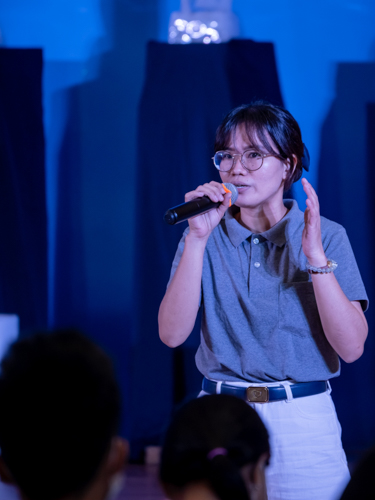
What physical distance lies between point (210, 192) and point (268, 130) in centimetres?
27

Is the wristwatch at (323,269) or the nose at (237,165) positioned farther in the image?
the nose at (237,165)

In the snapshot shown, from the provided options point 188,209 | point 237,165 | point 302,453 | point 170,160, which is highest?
point 170,160

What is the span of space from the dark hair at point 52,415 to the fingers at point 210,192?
0.67 meters

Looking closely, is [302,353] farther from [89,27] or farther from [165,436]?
[89,27]

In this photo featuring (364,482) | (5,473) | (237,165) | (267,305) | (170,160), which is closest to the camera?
(364,482)

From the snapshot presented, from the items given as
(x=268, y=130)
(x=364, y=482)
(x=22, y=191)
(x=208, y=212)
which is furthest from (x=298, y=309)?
(x=22, y=191)

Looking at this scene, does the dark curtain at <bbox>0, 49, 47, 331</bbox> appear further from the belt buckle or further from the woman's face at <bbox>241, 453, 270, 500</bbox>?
the woman's face at <bbox>241, 453, 270, 500</bbox>

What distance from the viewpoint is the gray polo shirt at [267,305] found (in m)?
1.29

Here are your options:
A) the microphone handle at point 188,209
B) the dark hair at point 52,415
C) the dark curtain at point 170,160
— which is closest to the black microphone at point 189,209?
the microphone handle at point 188,209

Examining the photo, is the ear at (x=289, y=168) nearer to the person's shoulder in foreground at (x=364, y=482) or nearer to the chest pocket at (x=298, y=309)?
the chest pocket at (x=298, y=309)

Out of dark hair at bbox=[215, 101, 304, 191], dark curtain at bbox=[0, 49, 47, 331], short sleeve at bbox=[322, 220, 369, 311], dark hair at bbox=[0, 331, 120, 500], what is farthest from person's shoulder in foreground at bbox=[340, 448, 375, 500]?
dark curtain at bbox=[0, 49, 47, 331]

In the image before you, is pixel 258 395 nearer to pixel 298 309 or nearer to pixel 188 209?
pixel 298 309

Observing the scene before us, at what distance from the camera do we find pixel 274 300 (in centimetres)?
133

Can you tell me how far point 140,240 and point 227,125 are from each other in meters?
1.32
